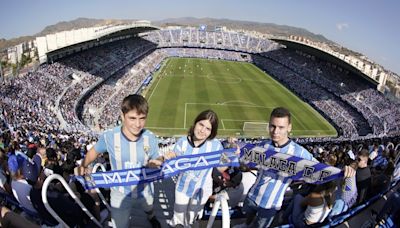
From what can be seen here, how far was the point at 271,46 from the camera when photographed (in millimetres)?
81812

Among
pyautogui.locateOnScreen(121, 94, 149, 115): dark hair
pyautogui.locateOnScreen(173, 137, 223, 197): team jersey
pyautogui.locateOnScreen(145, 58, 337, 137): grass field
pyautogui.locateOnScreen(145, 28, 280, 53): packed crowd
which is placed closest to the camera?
pyautogui.locateOnScreen(121, 94, 149, 115): dark hair

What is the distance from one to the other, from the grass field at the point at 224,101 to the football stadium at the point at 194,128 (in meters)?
0.25

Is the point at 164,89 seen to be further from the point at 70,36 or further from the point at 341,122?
the point at 341,122

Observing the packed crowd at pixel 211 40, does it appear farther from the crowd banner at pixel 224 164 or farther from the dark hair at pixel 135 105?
the dark hair at pixel 135 105

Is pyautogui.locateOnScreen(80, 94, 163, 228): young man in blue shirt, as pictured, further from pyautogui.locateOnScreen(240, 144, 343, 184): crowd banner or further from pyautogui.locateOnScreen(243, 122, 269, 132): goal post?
pyautogui.locateOnScreen(243, 122, 269, 132): goal post

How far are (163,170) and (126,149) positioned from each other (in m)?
0.59

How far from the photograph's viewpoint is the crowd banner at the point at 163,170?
415 cm

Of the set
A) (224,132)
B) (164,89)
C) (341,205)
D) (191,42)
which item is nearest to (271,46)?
(191,42)

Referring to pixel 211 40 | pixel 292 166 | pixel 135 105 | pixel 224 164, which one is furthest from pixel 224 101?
pixel 211 40

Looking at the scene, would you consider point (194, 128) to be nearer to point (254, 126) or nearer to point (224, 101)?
point (254, 126)

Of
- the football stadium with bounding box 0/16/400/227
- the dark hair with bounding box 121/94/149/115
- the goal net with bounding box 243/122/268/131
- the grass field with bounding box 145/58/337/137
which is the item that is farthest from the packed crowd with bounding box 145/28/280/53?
the dark hair with bounding box 121/94/149/115

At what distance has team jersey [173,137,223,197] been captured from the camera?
450cm

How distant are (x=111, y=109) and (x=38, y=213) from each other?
29.9 meters

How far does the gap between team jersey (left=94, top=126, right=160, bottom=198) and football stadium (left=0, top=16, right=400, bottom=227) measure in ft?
0.07
